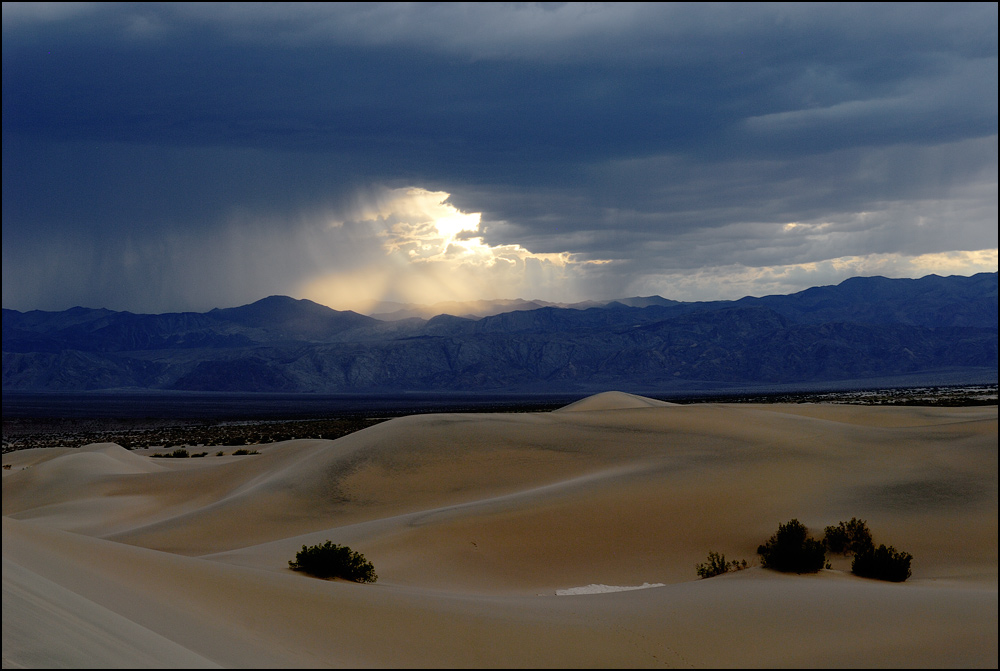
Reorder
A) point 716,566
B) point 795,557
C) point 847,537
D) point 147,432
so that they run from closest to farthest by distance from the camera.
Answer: point 795,557
point 716,566
point 847,537
point 147,432

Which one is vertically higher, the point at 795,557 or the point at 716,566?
the point at 795,557

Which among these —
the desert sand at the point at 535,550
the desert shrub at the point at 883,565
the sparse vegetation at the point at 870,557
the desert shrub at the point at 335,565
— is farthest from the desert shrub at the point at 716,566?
the desert shrub at the point at 335,565

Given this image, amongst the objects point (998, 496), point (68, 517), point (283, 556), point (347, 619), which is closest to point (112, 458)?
point (68, 517)

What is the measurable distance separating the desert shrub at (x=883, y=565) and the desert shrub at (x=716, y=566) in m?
2.25

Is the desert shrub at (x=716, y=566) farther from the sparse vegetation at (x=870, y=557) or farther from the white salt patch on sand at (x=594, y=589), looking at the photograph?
the sparse vegetation at (x=870, y=557)

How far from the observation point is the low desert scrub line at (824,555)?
12859 millimetres

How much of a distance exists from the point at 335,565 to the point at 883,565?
9.93 meters

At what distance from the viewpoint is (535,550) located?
58.4 ft

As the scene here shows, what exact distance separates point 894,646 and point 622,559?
9.19 m

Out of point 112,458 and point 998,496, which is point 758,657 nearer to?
point 998,496

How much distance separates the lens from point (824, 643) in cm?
830

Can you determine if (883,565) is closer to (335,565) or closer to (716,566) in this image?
(716,566)

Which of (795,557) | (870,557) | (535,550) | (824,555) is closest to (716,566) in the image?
(795,557)

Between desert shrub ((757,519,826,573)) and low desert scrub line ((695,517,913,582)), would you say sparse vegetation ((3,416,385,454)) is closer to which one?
low desert scrub line ((695,517,913,582))
